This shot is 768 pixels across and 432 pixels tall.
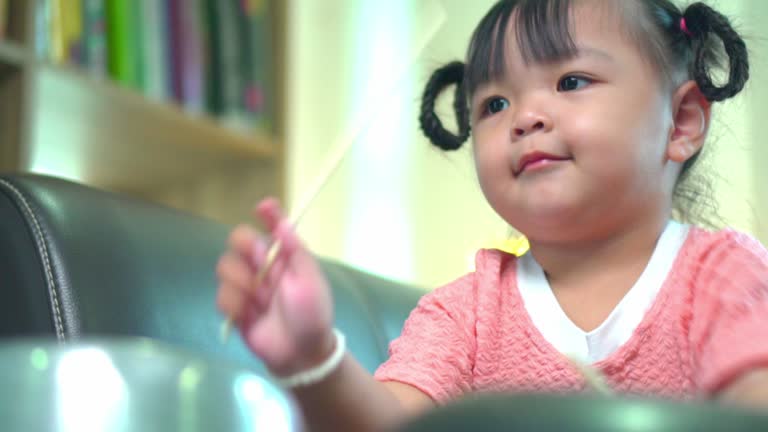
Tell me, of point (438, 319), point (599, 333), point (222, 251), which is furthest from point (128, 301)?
point (599, 333)

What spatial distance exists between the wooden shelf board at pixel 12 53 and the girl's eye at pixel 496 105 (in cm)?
92

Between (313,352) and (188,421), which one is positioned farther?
(313,352)

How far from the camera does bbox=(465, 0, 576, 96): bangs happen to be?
0.89m

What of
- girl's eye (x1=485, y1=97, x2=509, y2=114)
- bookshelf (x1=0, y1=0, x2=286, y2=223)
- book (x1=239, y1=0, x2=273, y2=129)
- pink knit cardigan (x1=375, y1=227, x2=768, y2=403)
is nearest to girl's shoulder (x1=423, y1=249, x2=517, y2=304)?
pink knit cardigan (x1=375, y1=227, x2=768, y2=403)

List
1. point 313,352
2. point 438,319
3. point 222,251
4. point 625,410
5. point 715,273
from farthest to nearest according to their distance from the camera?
point 222,251 → point 438,319 → point 715,273 → point 313,352 → point 625,410

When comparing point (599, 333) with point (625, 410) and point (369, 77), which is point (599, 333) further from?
point (369, 77)

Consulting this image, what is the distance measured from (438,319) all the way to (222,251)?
286 mm

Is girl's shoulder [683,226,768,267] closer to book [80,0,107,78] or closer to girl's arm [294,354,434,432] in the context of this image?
girl's arm [294,354,434,432]

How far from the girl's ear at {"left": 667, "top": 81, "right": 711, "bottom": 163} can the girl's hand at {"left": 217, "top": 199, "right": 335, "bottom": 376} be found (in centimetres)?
47

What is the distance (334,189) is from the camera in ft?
6.32

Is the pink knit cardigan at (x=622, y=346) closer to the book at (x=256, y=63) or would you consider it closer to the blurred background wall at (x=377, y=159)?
the blurred background wall at (x=377, y=159)

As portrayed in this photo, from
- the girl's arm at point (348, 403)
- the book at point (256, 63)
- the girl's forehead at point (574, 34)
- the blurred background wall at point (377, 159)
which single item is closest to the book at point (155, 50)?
the book at point (256, 63)

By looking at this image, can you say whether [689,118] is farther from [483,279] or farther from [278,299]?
[278,299]

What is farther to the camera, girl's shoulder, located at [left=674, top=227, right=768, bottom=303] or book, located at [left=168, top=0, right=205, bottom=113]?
book, located at [left=168, top=0, right=205, bottom=113]
